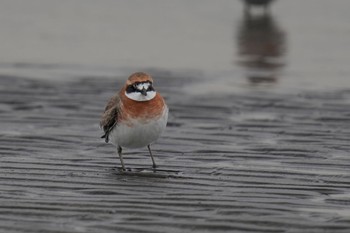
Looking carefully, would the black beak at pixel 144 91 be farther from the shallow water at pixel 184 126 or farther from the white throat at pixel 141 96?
the shallow water at pixel 184 126

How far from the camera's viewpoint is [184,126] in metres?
12.4

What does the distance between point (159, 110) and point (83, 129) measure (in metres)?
2.58

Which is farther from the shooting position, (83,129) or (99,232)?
(83,129)

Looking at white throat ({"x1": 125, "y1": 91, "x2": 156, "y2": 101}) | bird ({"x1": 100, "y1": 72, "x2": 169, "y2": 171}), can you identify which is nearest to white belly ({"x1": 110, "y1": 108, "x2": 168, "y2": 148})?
bird ({"x1": 100, "y1": 72, "x2": 169, "y2": 171})

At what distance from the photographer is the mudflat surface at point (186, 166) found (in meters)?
7.86

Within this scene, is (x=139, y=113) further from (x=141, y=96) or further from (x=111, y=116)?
(x=111, y=116)

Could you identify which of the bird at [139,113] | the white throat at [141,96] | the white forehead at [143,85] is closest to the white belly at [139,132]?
the bird at [139,113]

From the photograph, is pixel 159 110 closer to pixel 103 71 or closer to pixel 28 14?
pixel 103 71

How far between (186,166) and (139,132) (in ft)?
1.95

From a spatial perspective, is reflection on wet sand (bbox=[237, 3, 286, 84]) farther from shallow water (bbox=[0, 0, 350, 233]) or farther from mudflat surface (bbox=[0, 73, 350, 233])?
mudflat surface (bbox=[0, 73, 350, 233])

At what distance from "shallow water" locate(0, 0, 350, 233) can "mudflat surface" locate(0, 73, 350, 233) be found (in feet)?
0.05

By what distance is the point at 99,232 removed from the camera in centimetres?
747

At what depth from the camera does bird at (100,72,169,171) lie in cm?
968

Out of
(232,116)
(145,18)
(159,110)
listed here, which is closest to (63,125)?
(232,116)
